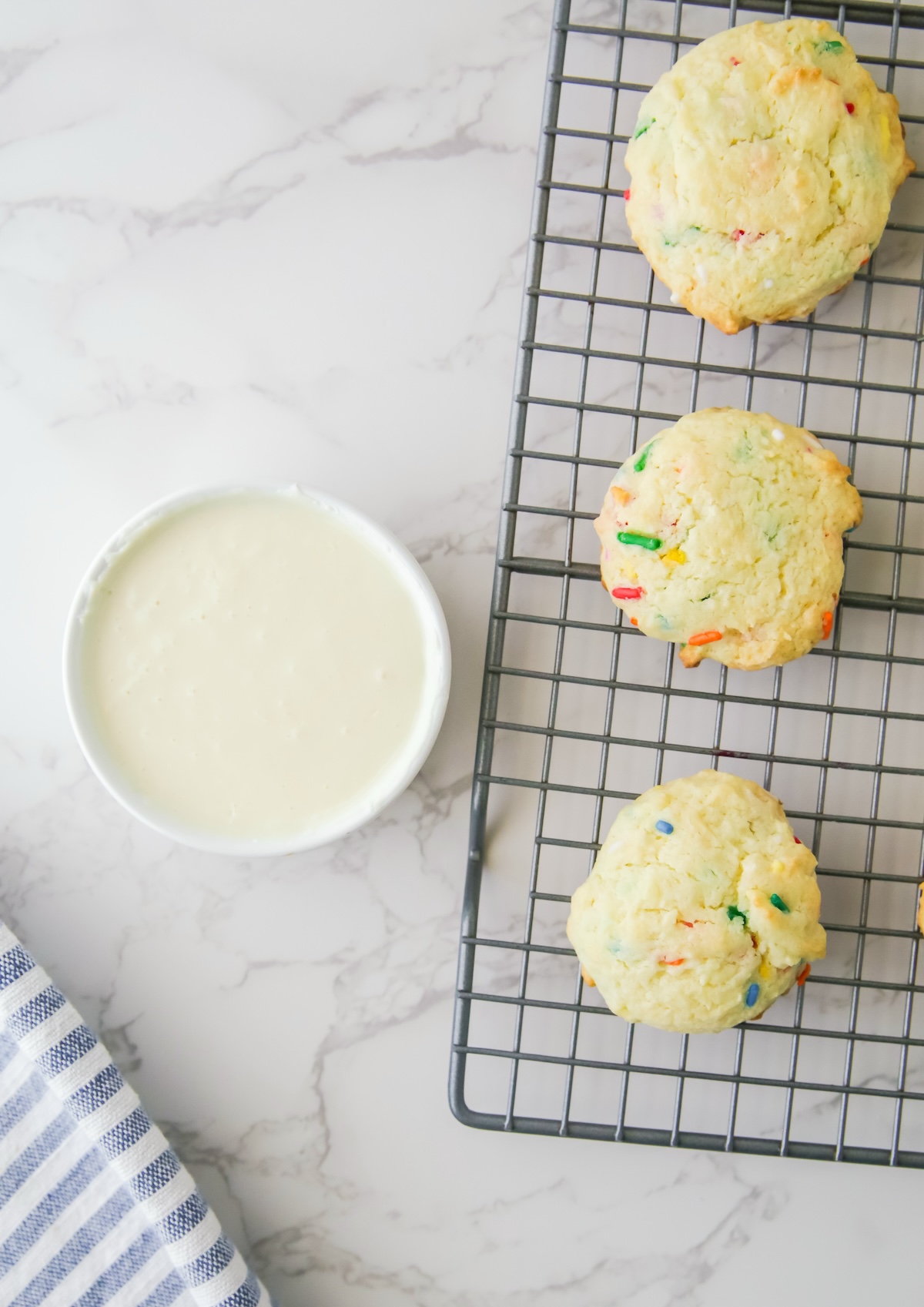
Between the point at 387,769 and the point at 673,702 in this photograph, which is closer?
the point at 387,769

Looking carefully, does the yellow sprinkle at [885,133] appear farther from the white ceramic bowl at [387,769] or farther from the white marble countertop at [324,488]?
the white ceramic bowl at [387,769]

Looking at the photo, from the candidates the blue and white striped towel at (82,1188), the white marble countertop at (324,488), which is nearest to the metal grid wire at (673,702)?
the white marble countertop at (324,488)

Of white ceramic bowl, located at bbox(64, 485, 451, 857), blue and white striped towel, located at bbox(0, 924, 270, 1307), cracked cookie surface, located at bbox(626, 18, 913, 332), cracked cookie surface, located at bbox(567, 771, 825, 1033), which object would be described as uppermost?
cracked cookie surface, located at bbox(626, 18, 913, 332)

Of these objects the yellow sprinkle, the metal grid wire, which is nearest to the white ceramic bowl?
the metal grid wire

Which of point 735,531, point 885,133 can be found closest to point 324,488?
point 735,531

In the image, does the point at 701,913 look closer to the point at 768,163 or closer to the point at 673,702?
the point at 673,702

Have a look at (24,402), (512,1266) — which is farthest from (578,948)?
(24,402)

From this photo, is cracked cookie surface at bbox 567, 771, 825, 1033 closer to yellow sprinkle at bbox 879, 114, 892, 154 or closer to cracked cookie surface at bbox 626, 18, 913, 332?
cracked cookie surface at bbox 626, 18, 913, 332

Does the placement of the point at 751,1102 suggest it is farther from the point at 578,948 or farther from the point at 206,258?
the point at 206,258
